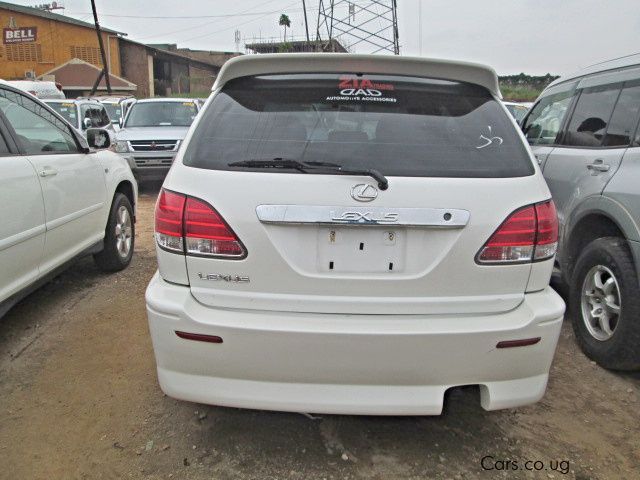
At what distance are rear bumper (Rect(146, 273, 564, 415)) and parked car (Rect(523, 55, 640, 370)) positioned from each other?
1188mm

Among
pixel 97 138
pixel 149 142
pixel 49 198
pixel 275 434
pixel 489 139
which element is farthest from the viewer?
pixel 149 142

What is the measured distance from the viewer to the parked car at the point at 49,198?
10.6 feet

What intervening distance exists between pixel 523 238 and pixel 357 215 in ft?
2.25

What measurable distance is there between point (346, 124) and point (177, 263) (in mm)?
928

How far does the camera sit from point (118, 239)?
16.7 ft

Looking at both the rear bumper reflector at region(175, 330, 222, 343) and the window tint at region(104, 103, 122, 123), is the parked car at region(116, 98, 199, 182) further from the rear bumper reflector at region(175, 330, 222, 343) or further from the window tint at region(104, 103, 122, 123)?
the rear bumper reflector at region(175, 330, 222, 343)

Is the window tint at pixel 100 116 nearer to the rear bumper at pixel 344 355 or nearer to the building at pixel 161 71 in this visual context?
the rear bumper at pixel 344 355

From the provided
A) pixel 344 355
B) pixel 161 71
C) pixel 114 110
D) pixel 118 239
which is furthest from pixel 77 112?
pixel 161 71

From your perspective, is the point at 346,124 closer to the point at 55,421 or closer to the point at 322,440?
the point at 322,440

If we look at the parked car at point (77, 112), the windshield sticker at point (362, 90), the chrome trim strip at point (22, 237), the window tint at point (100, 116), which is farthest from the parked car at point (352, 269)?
the window tint at point (100, 116)

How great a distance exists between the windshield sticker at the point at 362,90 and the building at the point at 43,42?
145 ft

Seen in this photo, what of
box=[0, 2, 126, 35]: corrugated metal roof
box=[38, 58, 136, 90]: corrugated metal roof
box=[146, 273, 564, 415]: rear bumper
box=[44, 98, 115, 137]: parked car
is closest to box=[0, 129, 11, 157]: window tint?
box=[146, 273, 564, 415]: rear bumper

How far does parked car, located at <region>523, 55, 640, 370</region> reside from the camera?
308 cm

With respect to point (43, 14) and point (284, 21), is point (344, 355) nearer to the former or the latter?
point (43, 14)
